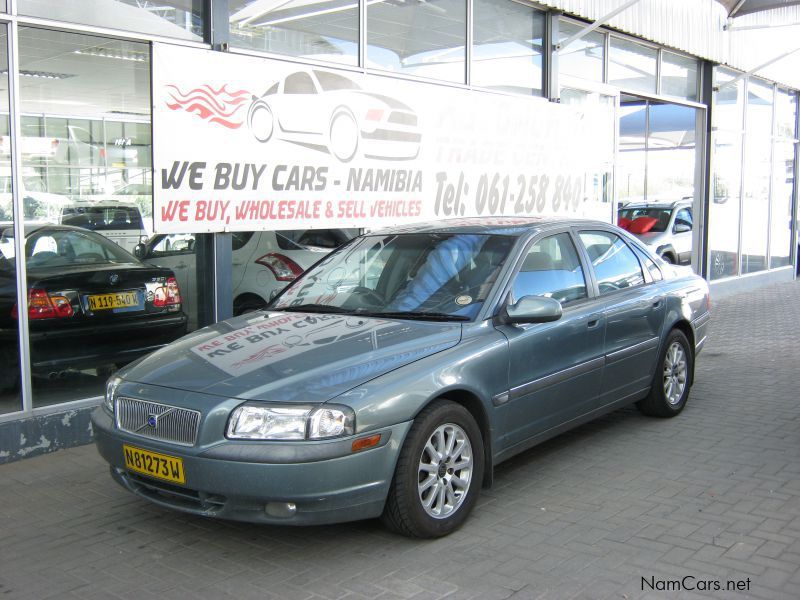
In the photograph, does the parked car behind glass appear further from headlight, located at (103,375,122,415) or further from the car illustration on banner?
headlight, located at (103,375,122,415)

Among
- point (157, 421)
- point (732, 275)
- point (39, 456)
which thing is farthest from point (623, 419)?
point (732, 275)

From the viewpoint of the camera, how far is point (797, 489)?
16.0 feet

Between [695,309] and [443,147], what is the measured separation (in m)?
3.60

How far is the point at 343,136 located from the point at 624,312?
352 centimetres

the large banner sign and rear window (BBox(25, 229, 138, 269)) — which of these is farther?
the large banner sign

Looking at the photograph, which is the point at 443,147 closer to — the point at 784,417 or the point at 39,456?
the point at 784,417

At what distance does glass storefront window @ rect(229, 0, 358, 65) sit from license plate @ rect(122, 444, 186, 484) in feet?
14.2

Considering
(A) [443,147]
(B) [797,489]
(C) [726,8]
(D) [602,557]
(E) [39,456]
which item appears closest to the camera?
(D) [602,557]

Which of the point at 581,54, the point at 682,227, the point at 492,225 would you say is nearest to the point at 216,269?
the point at 492,225

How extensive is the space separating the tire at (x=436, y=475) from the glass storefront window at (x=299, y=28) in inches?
178

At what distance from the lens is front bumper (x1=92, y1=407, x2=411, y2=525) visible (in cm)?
367

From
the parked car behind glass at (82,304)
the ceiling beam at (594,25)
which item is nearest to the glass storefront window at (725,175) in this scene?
the ceiling beam at (594,25)

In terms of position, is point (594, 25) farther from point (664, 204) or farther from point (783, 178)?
point (783, 178)

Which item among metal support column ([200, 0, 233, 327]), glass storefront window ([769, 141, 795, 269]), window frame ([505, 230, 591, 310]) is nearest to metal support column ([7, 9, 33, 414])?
metal support column ([200, 0, 233, 327])
